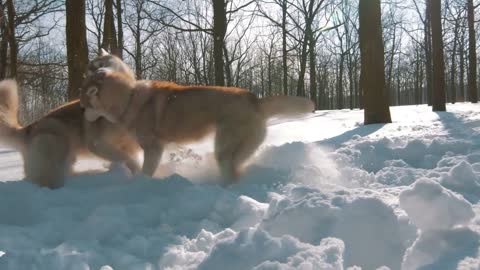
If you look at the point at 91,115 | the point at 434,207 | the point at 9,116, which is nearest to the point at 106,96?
the point at 91,115

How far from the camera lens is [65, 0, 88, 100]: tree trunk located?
8414mm

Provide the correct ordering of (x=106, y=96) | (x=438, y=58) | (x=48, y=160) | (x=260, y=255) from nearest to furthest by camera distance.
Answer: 1. (x=260, y=255)
2. (x=48, y=160)
3. (x=106, y=96)
4. (x=438, y=58)

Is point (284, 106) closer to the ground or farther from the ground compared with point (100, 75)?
closer to the ground

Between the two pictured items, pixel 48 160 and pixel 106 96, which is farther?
pixel 106 96

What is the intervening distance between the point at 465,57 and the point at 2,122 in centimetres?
4660

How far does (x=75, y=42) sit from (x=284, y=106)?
5643mm

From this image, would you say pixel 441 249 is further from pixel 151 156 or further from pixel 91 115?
pixel 91 115

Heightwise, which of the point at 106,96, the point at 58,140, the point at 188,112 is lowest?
the point at 58,140

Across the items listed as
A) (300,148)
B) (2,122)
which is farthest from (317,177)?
(2,122)

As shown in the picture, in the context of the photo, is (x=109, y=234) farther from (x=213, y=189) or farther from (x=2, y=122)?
(x=2, y=122)

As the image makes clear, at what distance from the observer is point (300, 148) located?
527 centimetres

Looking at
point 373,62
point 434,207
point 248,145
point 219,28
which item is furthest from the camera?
point 219,28

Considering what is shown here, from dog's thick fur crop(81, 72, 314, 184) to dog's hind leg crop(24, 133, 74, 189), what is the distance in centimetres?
54

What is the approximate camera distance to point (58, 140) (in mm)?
4465
